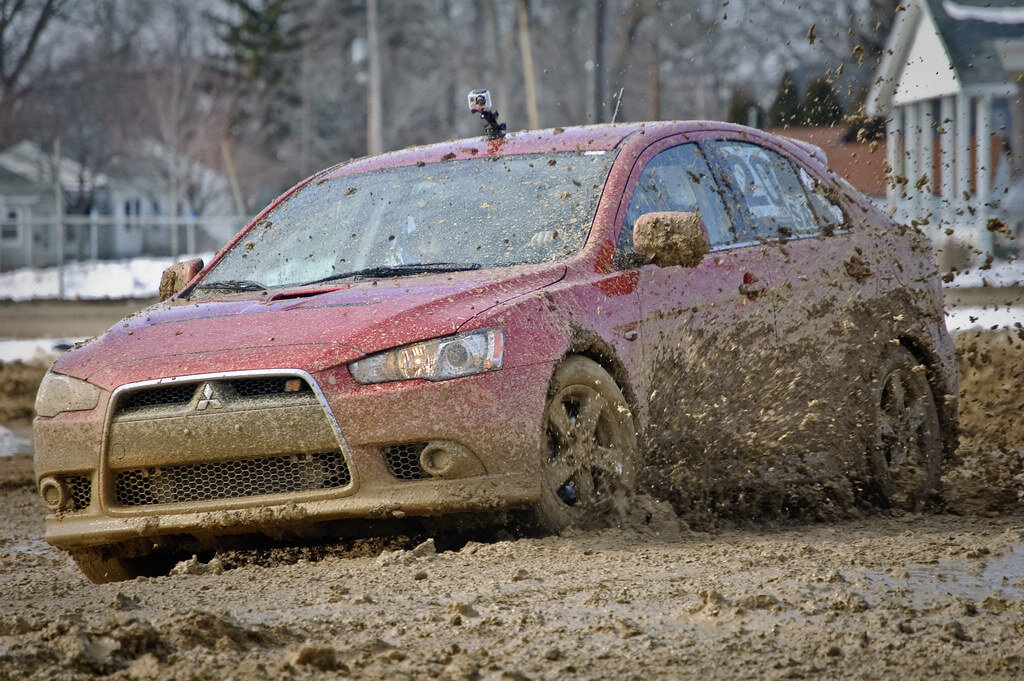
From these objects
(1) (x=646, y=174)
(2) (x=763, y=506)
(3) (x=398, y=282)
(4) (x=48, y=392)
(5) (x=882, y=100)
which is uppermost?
(5) (x=882, y=100)

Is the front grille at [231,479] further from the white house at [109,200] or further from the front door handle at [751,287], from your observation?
the white house at [109,200]

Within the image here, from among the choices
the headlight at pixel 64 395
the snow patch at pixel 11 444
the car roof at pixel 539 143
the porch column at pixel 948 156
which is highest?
the porch column at pixel 948 156

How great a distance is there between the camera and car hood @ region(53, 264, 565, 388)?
4738 millimetres

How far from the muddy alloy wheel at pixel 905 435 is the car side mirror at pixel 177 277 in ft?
10.2

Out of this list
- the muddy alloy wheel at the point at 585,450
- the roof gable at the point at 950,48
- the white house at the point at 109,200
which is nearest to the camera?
the muddy alloy wheel at the point at 585,450

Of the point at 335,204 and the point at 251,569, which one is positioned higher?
the point at 335,204

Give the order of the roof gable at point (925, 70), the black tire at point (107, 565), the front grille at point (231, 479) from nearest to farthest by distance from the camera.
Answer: the front grille at point (231, 479)
the black tire at point (107, 565)
the roof gable at point (925, 70)

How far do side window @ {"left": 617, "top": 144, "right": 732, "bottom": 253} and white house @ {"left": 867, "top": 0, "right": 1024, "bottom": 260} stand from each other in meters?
20.5

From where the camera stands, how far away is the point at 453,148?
6379mm

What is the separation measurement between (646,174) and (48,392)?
2520 millimetres

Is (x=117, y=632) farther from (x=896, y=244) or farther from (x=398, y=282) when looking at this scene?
(x=896, y=244)

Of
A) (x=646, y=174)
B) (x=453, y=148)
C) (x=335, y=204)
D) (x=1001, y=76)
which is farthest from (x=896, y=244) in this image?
(x=1001, y=76)

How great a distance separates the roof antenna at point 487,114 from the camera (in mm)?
6629

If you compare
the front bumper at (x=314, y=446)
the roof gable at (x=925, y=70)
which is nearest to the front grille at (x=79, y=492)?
the front bumper at (x=314, y=446)
